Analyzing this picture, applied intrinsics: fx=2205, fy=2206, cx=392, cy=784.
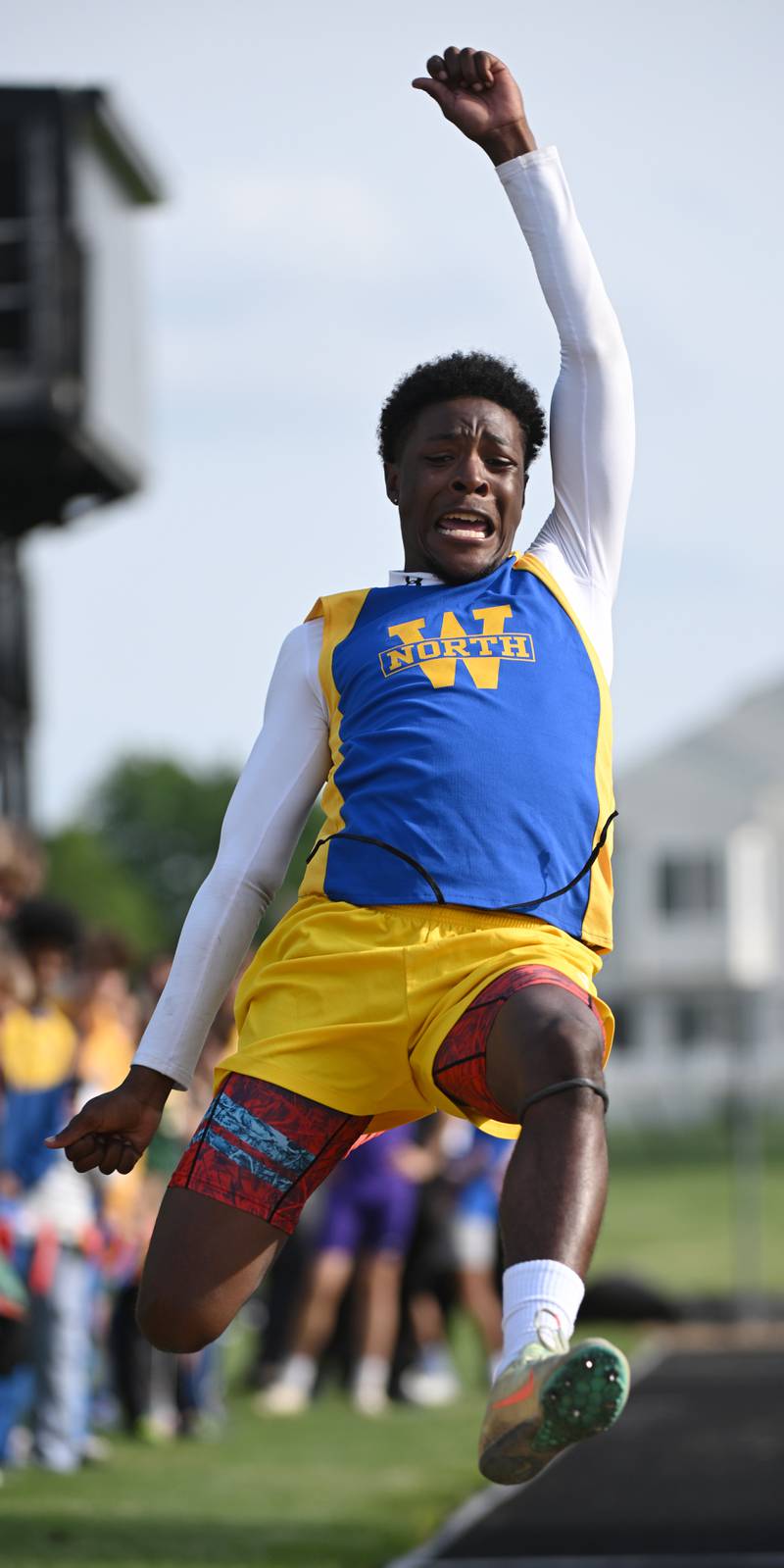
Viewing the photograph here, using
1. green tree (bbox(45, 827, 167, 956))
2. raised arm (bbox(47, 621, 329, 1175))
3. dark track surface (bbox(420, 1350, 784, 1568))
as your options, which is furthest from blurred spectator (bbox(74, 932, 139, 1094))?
green tree (bbox(45, 827, 167, 956))

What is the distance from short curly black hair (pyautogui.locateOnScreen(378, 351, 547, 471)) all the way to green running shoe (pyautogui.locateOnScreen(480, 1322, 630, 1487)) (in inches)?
67.1

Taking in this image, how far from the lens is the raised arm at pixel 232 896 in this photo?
12.8 ft

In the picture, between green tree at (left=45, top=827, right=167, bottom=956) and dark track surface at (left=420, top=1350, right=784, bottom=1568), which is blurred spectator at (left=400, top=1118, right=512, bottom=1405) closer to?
dark track surface at (left=420, top=1350, right=784, bottom=1568)

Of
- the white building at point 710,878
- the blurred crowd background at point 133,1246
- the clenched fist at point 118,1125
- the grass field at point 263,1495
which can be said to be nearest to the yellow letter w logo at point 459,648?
the clenched fist at point 118,1125

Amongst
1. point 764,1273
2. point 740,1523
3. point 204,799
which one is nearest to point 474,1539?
point 740,1523

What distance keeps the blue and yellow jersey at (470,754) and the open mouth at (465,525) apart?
0.08 metres

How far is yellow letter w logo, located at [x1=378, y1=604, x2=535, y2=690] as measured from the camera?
374 centimetres

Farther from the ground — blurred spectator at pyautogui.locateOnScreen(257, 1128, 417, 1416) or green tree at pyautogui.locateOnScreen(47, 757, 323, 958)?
green tree at pyautogui.locateOnScreen(47, 757, 323, 958)

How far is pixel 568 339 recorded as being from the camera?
402cm

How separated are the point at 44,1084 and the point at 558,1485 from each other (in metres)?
2.48

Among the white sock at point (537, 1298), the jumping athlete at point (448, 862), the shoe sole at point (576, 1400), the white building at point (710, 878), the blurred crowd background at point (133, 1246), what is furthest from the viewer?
the white building at point (710, 878)

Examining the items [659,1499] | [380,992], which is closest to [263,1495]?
[659,1499]

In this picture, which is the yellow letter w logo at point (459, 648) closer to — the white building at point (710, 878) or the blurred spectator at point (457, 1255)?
the blurred spectator at point (457, 1255)

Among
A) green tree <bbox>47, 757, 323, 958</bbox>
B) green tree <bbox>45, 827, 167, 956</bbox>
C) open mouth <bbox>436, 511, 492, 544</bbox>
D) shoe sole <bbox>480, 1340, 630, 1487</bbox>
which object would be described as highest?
green tree <bbox>47, 757, 323, 958</bbox>
